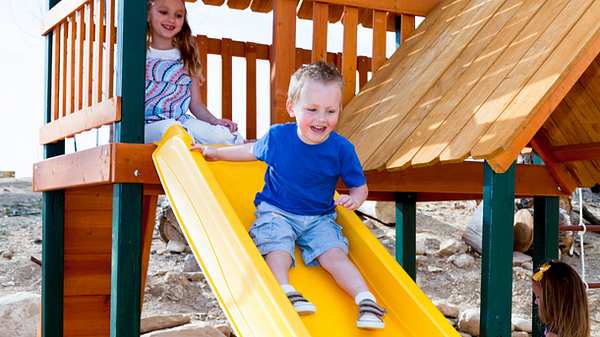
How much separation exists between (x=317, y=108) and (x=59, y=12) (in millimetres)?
3075

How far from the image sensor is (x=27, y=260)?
11438 mm

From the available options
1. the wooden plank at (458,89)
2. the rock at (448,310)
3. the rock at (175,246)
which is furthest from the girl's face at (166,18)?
the rock at (175,246)

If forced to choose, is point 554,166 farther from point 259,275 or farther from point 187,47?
point 259,275

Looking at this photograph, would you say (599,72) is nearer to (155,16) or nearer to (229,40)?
(229,40)

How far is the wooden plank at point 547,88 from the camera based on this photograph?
11.8ft

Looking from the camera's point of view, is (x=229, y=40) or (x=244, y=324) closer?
(x=244, y=324)

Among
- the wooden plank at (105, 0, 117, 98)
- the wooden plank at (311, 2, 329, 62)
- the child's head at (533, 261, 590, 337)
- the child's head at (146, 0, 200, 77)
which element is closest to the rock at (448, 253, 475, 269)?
the wooden plank at (311, 2, 329, 62)

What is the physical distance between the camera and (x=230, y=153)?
12.8 feet

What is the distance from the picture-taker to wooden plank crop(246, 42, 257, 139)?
20.4ft

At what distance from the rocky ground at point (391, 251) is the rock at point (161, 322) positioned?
0.11 metres

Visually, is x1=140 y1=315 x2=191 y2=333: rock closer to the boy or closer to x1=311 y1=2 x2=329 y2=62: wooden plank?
x1=311 y1=2 x2=329 y2=62: wooden plank

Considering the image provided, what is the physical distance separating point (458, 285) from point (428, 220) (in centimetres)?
280

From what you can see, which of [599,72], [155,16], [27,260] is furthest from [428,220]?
[155,16]

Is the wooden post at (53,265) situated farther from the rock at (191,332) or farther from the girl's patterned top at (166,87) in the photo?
the rock at (191,332)
